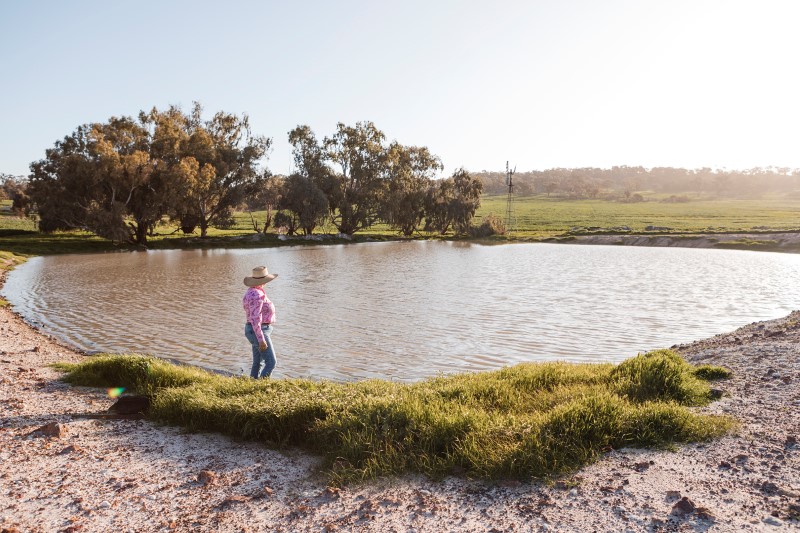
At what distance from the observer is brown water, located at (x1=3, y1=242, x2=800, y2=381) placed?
13.5 metres

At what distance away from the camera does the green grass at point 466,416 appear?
5.80 metres

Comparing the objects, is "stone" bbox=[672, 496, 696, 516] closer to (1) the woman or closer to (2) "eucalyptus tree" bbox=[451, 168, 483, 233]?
(1) the woman

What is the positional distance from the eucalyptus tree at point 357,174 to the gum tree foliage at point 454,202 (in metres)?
9.94

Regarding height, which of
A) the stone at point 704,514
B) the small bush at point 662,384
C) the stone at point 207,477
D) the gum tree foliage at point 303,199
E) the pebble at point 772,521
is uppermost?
the gum tree foliage at point 303,199

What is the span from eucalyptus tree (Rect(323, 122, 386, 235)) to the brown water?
3506cm

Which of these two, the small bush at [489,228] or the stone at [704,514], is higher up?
the small bush at [489,228]

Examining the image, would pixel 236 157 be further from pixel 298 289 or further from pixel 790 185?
pixel 790 185

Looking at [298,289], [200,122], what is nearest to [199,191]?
[200,122]

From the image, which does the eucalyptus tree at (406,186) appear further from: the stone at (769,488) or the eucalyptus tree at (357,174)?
the stone at (769,488)

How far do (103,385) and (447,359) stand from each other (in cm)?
708

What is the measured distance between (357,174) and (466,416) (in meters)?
68.9

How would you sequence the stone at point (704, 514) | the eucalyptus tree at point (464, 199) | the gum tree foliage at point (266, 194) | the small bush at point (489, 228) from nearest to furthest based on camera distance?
the stone at point (704, 514) < the gum tree foliage at point (266, 194) < the small bush at point (489, 228) < the eucalyptus tree at point (464, 199)

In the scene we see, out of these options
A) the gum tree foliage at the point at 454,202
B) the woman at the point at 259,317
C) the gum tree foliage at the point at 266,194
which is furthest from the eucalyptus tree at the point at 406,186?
the woman at the point at 259,317

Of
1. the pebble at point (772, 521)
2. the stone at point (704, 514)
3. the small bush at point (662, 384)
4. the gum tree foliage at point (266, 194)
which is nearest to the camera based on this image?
the pebble at point (772, 521)
